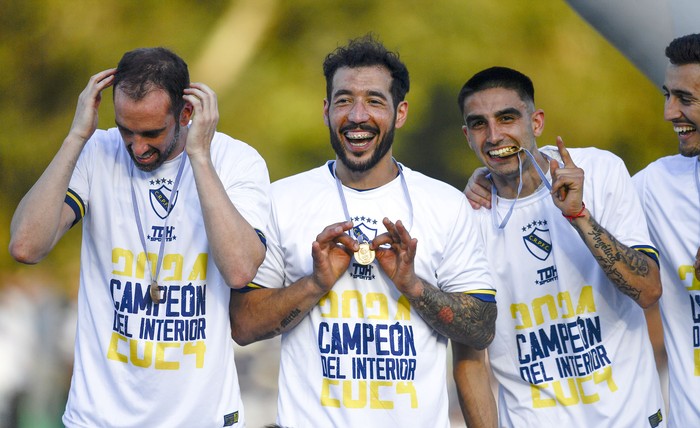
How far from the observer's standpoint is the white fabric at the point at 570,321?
4.28 metres

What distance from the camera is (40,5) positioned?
5730 mm

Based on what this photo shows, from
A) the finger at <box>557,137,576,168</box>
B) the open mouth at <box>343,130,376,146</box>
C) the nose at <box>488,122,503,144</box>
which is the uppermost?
the nose at <box>488,122,503,144</box>

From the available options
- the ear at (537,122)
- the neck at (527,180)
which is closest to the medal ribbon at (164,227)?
the neck at (527,180)

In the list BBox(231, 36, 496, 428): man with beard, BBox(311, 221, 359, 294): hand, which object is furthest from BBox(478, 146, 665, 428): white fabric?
Result: BBox(311, 221, 359, 294): hand

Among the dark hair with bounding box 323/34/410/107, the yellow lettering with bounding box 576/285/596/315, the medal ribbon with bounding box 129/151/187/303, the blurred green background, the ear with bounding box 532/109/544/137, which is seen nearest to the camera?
the medal ribbon with bounding box 129/151/187/303

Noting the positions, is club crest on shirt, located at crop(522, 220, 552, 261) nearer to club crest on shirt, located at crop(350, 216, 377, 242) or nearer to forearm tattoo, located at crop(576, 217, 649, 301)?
forearm tattoo, located at crop(576, 217, 649, 301)

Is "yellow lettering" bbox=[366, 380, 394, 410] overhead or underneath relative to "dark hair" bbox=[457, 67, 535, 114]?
underneath

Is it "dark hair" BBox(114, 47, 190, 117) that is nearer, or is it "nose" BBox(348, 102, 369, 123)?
"dark hair" BBox(114, 47, 190, 117)

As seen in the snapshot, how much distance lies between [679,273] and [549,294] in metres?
0.59

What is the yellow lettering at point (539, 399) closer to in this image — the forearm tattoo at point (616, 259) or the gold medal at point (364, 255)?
the forearm tattoo at point (616, 259)

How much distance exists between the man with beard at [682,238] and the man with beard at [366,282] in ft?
3.00

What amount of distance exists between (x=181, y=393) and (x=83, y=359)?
0.42m

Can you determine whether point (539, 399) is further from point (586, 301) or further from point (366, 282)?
point (366, 282)

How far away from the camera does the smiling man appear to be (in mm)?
4273
